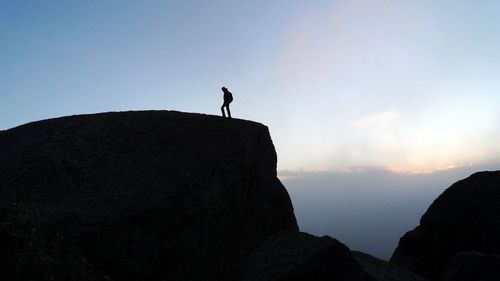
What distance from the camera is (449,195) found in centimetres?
3141

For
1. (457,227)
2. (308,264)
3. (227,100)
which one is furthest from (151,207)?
(457,227)

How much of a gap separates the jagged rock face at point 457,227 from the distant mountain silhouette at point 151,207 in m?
5.56

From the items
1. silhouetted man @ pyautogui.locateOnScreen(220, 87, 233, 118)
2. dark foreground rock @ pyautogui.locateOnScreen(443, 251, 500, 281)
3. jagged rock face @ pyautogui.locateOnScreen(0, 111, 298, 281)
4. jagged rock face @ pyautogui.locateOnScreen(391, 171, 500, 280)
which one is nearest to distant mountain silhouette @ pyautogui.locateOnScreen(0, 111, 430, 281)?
jagged rock face @ pyautogui.locateOnScreen(0, 111, 298, 281)

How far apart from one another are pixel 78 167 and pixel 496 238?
1086 inches

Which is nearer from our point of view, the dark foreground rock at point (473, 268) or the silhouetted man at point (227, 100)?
the dark foreground rock at point (473, 268)

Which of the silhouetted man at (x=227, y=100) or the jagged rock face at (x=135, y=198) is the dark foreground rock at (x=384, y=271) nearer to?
the jagged rock face at (x=135, y=198)

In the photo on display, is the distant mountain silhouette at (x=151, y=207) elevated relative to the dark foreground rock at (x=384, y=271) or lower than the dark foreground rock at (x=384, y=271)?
elevated

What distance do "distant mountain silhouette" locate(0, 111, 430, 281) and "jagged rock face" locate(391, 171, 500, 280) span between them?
5.56 metres

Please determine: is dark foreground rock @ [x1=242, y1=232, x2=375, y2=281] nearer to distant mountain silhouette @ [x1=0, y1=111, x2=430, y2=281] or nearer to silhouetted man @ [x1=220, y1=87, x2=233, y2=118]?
distant mountain silhouette @ [x1=0, y1=111, x2=430, y2=281]

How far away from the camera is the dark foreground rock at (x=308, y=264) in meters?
20.0

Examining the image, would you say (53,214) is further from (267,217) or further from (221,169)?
(267,217)

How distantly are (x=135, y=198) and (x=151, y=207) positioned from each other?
3.02 ft

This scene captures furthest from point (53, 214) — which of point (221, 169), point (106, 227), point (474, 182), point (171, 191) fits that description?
point (474, 182)

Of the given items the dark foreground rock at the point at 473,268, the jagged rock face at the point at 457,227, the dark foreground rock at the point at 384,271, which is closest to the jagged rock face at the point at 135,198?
the dark foreground rock at the point at 384,271
